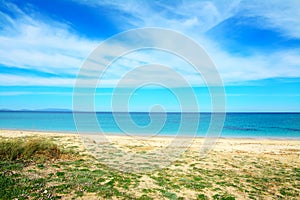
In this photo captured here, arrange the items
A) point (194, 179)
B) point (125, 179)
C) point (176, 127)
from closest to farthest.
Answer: point (125, 179) < point (194, 179) < point (176, 127)

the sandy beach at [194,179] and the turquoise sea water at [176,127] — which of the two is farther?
the turquoise sea water at [176,127]

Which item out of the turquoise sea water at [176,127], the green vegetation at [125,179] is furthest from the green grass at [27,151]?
the turquoise sea water at [176,127]

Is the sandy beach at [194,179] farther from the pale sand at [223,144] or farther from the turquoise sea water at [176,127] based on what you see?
the turquoise sea water at [176,127]

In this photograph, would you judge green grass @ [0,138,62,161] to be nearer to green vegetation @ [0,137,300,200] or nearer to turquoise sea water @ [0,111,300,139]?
green vegetation @ [0,137,300,200]

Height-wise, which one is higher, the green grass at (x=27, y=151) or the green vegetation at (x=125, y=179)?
the green grass at (x=27, y=151)

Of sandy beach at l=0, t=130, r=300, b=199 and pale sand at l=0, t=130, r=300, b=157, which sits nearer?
sandy beach at l=0, t=130, r=300, b=199

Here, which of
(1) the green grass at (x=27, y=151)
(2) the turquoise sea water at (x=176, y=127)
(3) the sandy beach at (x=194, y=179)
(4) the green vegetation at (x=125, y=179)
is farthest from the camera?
(2) the turquoise sea water at (x=176, y=127)

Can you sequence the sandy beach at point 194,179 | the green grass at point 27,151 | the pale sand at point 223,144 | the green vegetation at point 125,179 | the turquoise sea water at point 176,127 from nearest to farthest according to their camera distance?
the green vegetation at point 125,179, the sandy beach at point 194,179, the green grass at point 27,151, the pale sand at point 223,144, the turquoise sea water at point 176,127

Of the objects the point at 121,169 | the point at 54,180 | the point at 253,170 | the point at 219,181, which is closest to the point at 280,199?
the point at 219,181

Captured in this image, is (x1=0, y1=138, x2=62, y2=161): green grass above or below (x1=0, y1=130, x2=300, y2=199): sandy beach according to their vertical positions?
above

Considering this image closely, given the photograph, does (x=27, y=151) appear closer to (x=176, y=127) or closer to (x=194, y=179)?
(x=194, y=179)

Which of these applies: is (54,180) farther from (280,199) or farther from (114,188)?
(280,199)

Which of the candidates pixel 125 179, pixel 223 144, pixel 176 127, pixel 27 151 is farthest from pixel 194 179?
pixel 176 127

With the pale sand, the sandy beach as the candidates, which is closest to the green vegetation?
the sandy beach
